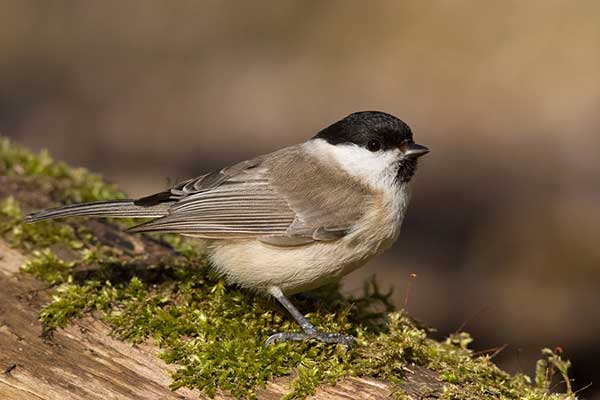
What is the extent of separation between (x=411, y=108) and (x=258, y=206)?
8629mm

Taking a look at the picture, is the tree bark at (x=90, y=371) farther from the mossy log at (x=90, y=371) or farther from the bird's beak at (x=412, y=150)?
the bird's beak at (x=412, y=150)

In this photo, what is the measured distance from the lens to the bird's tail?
12.9 feet

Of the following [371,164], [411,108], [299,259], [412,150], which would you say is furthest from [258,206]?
[411,108]

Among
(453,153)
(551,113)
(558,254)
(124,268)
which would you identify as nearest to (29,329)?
(124,268)

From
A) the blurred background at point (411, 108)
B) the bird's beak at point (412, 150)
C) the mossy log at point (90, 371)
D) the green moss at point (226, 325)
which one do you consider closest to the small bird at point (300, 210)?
the bird's beak at point (412, 150)

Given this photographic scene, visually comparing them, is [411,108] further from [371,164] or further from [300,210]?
[300,210]

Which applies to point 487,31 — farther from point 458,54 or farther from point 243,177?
point 243,177

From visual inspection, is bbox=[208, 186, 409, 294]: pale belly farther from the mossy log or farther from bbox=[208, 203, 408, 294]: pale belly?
the mossy log

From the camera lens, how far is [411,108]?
39.8 ft

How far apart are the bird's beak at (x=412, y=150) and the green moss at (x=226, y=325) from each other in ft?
3.05

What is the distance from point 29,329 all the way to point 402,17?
35.2 feet

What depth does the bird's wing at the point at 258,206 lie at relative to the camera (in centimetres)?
379

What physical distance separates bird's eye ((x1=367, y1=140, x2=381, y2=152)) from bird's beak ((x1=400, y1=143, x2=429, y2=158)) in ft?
0.43

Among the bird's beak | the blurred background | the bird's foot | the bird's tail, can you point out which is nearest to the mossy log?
the bird's foot
